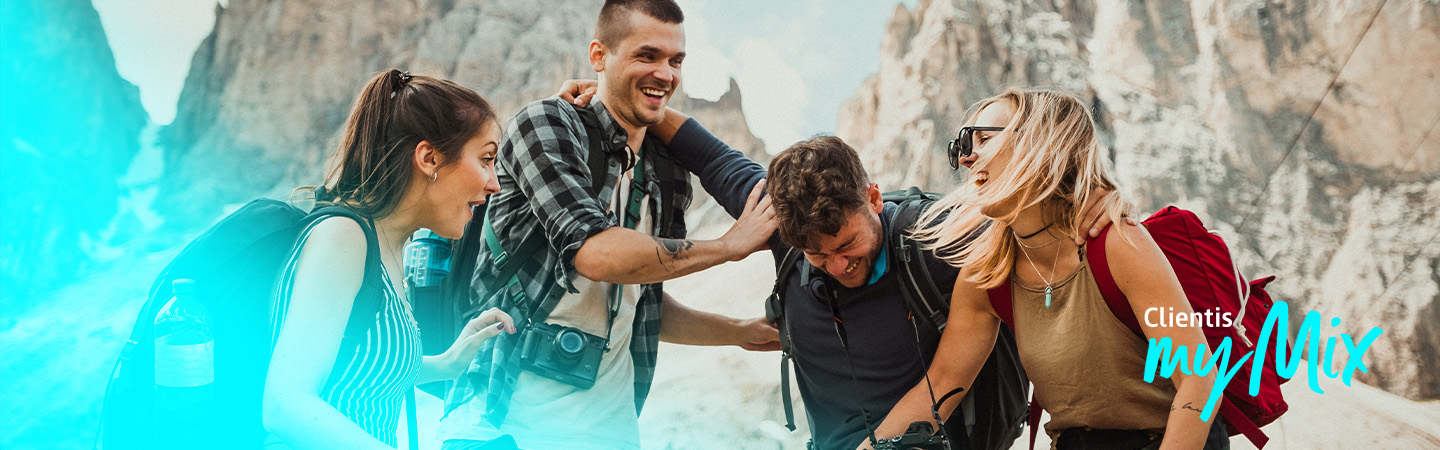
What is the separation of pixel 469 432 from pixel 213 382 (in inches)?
38.9

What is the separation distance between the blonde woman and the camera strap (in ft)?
3.07

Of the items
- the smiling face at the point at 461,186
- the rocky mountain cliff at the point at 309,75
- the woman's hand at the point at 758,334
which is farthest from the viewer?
the rocky mountain cliff at the point at 309,75

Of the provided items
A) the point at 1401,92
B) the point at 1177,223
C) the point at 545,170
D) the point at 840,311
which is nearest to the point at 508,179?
the point at 545,170

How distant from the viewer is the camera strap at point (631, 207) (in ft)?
7.64

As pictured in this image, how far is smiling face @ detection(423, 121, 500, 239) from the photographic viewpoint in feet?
5.30

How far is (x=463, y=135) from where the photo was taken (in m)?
1.64

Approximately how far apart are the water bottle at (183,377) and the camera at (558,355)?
1.03 m

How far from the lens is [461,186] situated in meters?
1.65

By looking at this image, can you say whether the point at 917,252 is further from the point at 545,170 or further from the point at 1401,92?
the point at 1401,92

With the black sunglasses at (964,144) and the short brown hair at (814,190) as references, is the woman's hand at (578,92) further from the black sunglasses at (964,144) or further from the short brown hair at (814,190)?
the black sunglasses at (964,144)

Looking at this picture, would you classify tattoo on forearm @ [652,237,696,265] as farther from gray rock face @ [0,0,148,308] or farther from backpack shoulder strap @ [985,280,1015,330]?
gray rock face @ [0,0,148,308]

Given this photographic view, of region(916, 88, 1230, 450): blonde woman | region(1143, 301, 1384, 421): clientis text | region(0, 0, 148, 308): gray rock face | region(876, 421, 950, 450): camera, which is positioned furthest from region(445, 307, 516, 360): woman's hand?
region(0, 0, 148, 308): gray rock face

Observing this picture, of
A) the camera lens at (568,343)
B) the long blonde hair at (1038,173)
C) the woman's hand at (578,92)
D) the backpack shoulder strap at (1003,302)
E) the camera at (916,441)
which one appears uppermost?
the woman's hand at (578,92)

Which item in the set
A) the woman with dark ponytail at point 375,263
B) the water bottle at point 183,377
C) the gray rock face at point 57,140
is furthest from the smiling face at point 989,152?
the gray rock face at point 57,140
